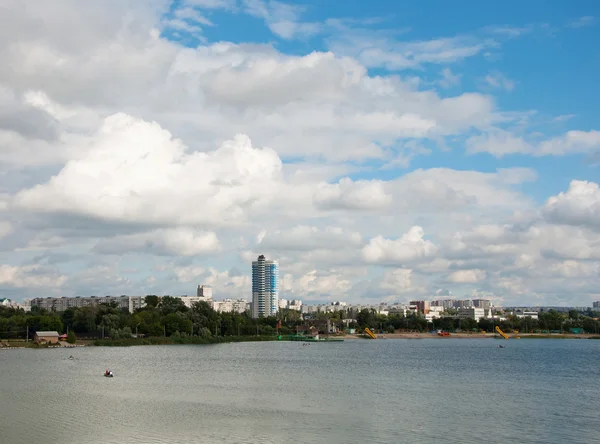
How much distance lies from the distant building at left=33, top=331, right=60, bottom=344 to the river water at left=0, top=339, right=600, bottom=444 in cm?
5899

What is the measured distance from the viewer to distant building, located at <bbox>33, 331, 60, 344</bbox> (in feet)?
483

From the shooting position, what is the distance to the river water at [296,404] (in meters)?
39.7

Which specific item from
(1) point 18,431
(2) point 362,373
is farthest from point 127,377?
(1) point 18,431

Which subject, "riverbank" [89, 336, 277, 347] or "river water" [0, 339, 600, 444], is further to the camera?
"riverbank" [89, 336, 277, 347]

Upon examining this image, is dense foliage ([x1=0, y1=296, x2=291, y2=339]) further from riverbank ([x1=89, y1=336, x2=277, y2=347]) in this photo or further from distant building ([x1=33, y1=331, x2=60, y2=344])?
distant building ([x1=33, y1=331, x2=60, y2=344])

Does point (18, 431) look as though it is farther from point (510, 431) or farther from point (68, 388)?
point (510, 431)

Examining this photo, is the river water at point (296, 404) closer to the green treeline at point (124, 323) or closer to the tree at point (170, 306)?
the green treeline at point (124, 323)

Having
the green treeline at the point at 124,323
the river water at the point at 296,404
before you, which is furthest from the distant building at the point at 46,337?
the river water at the point at 296,404

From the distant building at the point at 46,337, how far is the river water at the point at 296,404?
59.0m

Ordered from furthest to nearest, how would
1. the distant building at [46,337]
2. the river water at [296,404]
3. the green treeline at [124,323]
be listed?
the green treeline at [124,323], the distant building at [46,337], the river water at [296,404]

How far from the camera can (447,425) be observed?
141 ft

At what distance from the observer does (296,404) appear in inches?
2068

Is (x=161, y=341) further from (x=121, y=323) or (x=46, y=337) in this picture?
(x=46, y=337)

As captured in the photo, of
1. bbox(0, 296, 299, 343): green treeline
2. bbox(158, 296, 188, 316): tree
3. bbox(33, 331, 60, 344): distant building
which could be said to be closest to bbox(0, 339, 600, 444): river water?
bbox(33, 331, 60, 344): distant building
